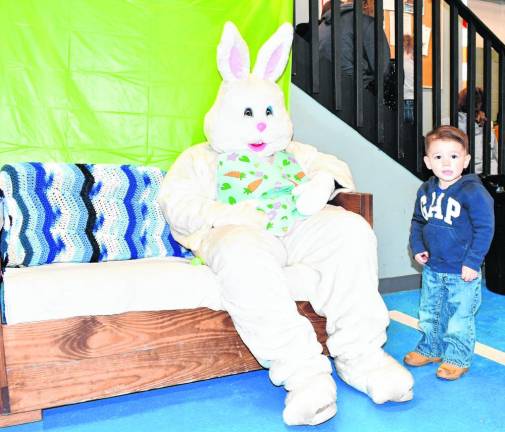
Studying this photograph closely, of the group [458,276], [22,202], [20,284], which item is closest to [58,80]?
[22,202]

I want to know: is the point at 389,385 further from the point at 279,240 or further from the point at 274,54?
the point at 274,54

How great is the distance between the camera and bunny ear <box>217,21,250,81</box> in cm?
168

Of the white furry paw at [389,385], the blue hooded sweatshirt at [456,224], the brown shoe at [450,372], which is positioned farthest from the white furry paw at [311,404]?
the blue hooded sweatshirt at [456,224]

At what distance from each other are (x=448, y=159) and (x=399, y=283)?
3.37 ft

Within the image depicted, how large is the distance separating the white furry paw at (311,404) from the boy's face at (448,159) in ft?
2.25

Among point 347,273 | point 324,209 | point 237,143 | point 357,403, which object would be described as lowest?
point 357,403

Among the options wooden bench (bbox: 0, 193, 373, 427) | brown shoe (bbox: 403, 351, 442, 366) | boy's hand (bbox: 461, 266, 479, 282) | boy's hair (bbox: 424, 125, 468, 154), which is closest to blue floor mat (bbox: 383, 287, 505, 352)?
brown shoe (bbox: 403, 351, 442, 366)

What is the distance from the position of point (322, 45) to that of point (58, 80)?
1.15 metres

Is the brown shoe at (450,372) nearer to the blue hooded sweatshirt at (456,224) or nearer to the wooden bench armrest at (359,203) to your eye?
the blue hooded sweatshirt at (456,224)

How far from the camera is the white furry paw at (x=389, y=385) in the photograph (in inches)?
50.0

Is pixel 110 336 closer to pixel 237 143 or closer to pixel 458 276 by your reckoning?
pixel 237 143

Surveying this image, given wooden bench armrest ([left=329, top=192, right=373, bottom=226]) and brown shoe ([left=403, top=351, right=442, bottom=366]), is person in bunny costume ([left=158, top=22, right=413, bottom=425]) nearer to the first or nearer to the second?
wooden bench armrest ([left=329, top=192, right=373, bottom=226])

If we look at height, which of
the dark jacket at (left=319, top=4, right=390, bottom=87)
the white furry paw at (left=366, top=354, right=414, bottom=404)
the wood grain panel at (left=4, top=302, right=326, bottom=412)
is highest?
the dark jacket at (left=319, top=4, right=390, bottom=87)

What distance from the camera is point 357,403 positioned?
4.31ft
